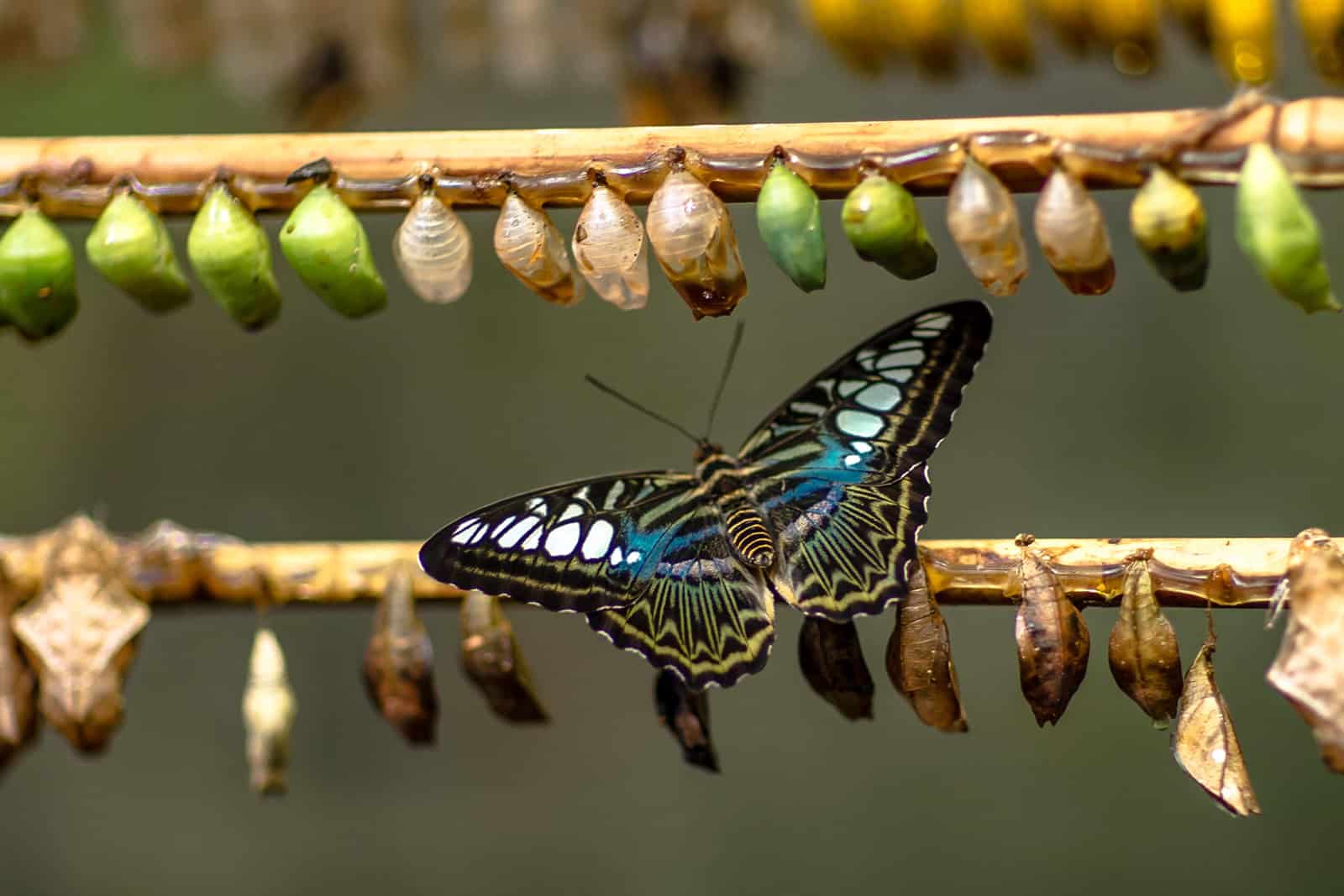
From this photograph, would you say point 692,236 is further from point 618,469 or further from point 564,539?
point 618,469

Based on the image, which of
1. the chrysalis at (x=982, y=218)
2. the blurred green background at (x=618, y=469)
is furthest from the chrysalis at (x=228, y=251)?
the blurred green background at (x=618, y=469)

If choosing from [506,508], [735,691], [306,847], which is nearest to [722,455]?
[506,508]

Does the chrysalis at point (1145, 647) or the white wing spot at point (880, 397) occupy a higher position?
the white wing spot at point (880, 397)

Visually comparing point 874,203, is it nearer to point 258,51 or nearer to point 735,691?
point 258,51

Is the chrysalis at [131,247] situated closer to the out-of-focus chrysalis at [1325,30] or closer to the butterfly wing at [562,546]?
the butterfly wing at [562,546]

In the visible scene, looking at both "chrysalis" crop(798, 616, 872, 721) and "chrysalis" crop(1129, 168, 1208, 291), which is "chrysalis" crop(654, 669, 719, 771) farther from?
"chrysalis" crop(1129, 168, 1208, 291)

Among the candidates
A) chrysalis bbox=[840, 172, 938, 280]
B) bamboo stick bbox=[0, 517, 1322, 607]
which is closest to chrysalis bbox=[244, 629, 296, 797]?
bamboo stick bbox=[0, 517, 1322, 607]
